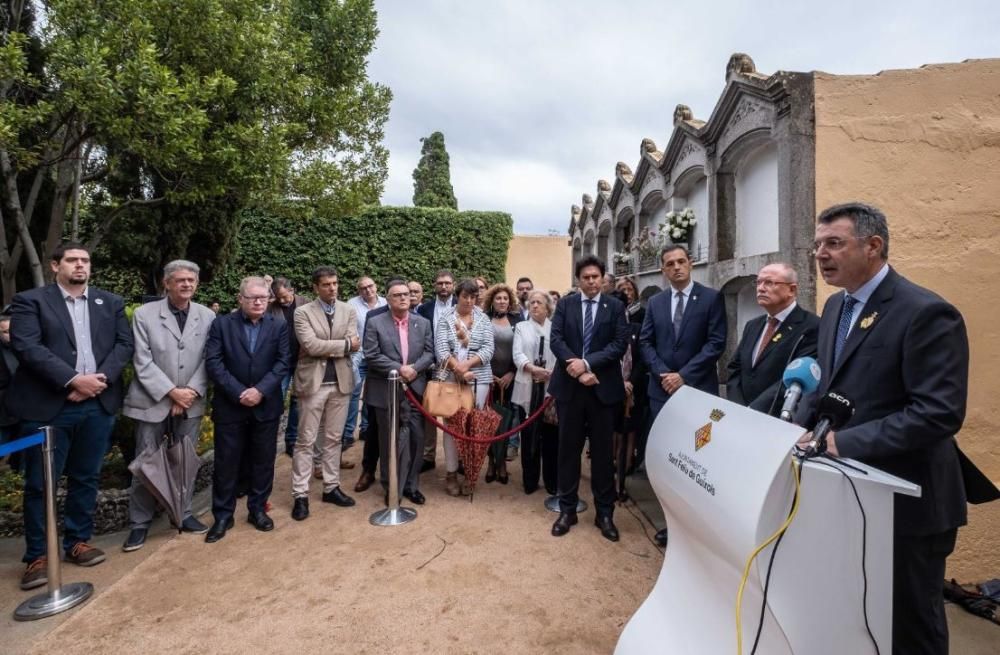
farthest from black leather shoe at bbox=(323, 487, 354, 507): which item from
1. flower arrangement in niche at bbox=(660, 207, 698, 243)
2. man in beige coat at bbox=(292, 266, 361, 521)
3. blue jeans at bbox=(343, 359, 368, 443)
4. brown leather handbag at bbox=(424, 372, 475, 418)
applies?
flower arrangement in niche at bbox=(660, 207, 698, 243)

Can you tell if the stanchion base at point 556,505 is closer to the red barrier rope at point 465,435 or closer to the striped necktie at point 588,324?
the red barrier rope at point 465,435

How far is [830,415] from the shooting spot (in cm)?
162

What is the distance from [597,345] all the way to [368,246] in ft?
36.8

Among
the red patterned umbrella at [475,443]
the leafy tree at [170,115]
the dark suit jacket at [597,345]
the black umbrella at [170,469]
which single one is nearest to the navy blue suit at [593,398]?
the dark suit jacket at [597,345]

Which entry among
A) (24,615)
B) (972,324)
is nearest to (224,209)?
(24,615)

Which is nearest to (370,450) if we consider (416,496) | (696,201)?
(416,496)

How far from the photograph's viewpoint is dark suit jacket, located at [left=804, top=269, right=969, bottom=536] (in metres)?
1.70

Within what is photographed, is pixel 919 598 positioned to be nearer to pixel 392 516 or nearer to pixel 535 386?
pixel 535 386

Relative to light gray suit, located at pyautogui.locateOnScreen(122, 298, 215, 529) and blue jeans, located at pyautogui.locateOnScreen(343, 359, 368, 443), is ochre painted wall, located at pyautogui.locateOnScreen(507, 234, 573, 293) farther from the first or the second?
light gray suit, located at pyautogui.locateOnScreen(122, 298, 215, 529)

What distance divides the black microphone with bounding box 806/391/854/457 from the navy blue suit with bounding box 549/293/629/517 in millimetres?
2158

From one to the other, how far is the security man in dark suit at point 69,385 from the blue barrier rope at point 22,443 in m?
0.31

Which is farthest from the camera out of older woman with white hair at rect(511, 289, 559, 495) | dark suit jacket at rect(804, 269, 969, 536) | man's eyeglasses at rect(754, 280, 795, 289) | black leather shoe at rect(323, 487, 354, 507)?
older woman with white hair at rect(511, 289, 559, 495)

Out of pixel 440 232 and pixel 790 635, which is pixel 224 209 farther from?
pixel 790 635

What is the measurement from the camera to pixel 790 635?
1431 mm
